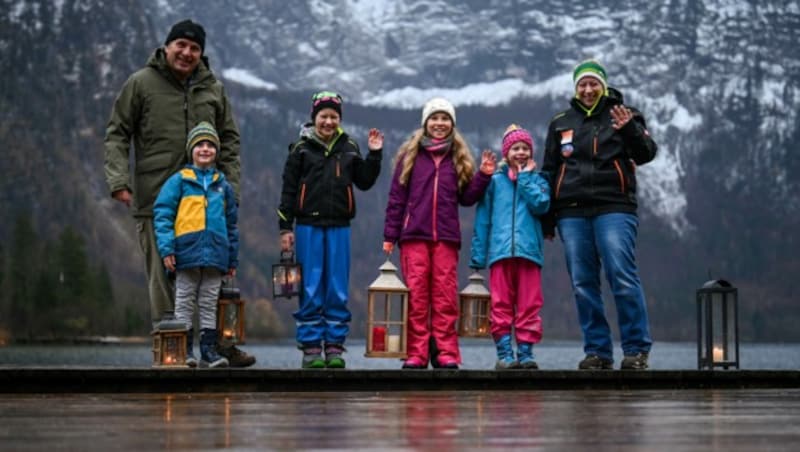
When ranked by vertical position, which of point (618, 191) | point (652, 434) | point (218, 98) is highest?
point (218, 98)

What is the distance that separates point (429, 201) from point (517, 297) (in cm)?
103

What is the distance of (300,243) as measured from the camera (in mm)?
10758

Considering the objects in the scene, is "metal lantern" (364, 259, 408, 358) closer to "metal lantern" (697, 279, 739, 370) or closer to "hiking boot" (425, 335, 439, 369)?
"hiking boot" (425, 335, 439, 369)

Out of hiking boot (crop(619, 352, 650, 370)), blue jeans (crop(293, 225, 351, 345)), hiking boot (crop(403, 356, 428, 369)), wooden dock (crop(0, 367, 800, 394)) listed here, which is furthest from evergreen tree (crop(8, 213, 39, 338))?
wooden dock (crop(0, 367, 800, 394))

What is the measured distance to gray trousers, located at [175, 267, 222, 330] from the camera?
1003 centimetres

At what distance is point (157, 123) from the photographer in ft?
33.8

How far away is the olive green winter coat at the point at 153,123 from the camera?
10.2 metres

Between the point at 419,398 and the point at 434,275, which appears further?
the point at 434,275

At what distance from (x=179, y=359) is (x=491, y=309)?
2.58 m

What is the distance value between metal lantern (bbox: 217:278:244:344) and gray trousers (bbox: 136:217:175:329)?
444 millimetres

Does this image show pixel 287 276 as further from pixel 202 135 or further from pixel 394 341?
pixel 202 135

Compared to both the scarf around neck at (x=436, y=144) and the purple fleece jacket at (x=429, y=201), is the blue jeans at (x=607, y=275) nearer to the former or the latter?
the purple fleece jacket at (x=429, y=201)

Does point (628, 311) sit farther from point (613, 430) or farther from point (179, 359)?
point (613, 430)

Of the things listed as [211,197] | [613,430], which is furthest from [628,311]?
[613,430]
